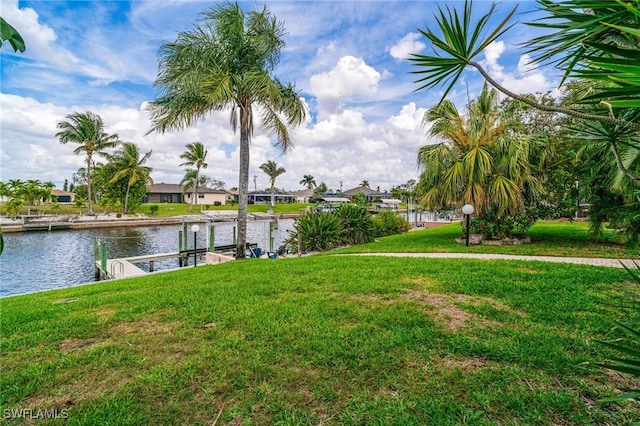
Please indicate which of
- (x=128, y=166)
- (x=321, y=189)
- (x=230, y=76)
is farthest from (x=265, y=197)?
(x=230, y=76)

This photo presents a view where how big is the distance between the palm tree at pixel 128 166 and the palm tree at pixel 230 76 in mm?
28644

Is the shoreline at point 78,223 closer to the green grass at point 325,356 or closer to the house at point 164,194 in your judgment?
the green grass at point 325,356

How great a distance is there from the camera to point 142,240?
21891 mm

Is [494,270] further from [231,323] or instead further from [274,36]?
[274,36]

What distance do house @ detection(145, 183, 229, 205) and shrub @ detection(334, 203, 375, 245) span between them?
46473 millimetres

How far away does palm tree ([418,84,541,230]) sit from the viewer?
8938 mm

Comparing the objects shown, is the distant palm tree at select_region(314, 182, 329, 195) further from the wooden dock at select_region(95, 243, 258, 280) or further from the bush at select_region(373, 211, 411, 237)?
the wooden dock at select_region(95, 243, 258, 280)

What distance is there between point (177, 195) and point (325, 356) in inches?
2401

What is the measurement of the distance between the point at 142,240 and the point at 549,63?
80.6ft

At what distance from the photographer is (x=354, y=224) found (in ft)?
45.8

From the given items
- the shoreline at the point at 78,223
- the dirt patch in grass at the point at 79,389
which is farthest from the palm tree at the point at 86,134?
the dirt patch in grass at the point at 79,389

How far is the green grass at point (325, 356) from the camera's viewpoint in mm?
2109

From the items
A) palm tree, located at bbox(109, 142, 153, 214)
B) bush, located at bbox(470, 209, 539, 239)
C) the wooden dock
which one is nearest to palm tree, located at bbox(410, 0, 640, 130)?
bush, located at bbox(470, 209, 539, 239)

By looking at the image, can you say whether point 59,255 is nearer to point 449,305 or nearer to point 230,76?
point 230,76
